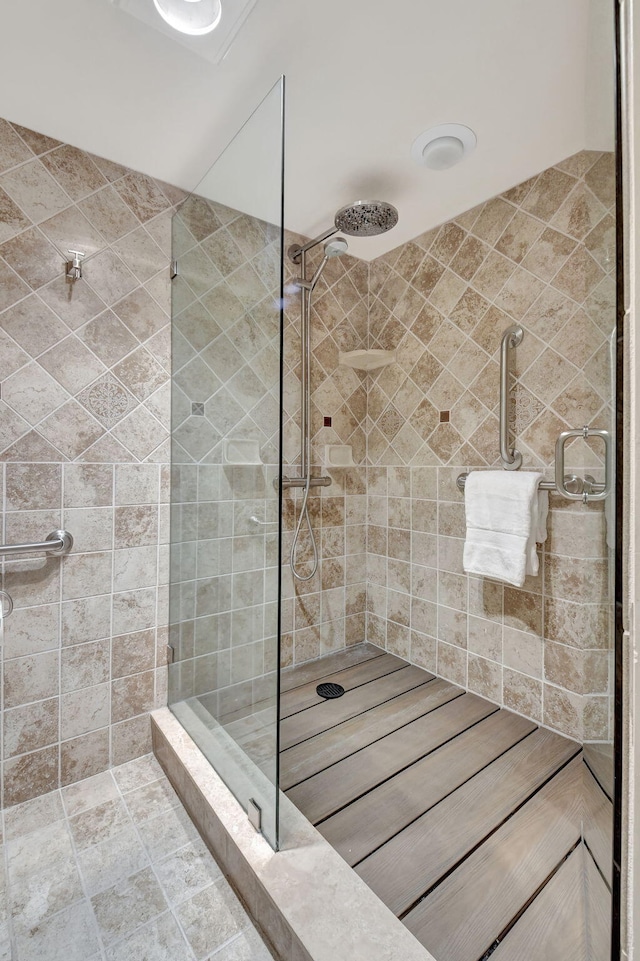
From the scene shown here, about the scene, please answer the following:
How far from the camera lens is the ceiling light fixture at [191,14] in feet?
3.22

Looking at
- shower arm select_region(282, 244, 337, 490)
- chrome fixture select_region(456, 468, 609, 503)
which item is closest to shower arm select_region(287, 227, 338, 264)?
shower arm select_region(282, 244, 337, 490)

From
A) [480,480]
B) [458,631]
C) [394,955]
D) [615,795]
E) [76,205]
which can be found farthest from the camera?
[458,631]

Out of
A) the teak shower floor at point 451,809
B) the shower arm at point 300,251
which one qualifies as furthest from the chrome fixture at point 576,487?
the shower arm at point 300,251

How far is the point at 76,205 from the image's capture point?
1.44 metres

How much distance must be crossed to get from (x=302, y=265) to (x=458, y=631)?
1.85 meters

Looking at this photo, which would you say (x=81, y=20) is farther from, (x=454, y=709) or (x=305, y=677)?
(x=454, y=709)

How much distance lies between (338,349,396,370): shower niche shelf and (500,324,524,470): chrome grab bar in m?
0.57

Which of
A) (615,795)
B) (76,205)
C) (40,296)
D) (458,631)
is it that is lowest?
(458,631)

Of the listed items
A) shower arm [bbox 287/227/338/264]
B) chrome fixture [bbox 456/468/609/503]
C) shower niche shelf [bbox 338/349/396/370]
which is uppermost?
shower arm [bbox 287/227/338/264]

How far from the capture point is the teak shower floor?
0.92 meters

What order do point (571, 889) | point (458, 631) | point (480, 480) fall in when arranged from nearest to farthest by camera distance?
1. point (571, 889)
2. point (480, 480)
3. point (458, 631)

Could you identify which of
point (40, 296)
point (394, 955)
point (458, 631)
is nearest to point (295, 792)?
point (394, 955)

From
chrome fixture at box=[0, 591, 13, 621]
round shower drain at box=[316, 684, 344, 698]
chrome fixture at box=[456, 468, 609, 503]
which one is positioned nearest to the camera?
chrome fixture at box=[456, 468, 609, 503]

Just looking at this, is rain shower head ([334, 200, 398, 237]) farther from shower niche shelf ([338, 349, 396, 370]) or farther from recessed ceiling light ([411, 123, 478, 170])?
shower niche shelf ([338, 349, 396, 370])
